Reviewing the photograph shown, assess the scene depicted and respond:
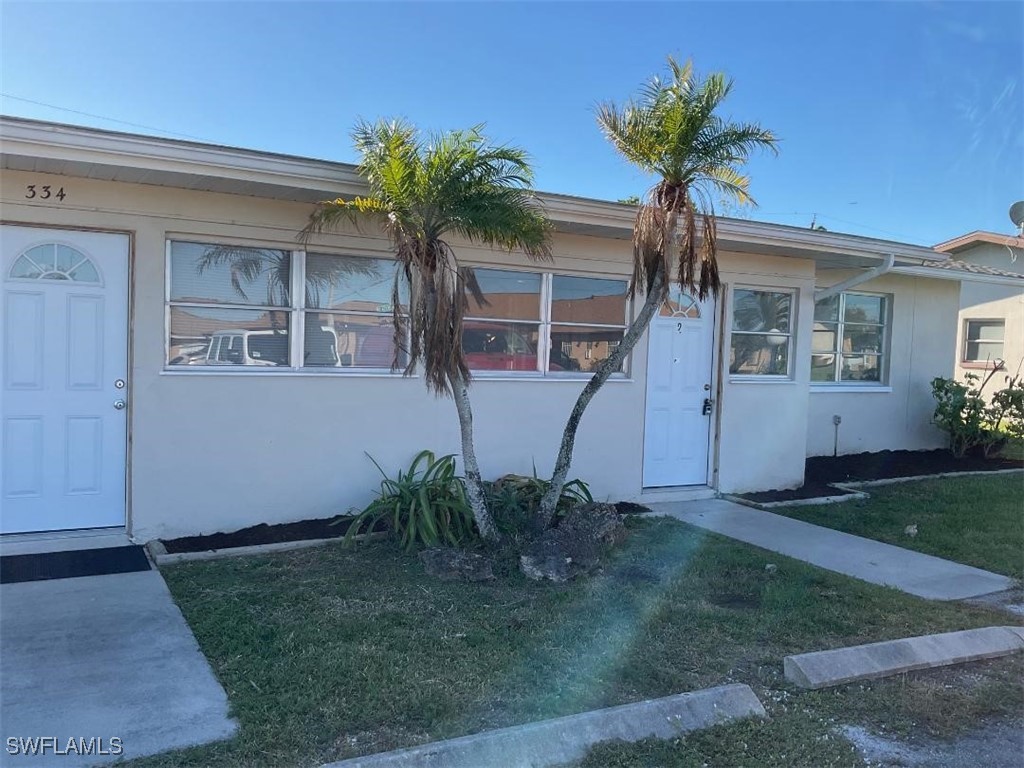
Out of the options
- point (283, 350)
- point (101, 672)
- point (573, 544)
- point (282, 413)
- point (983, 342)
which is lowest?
point (101, 672)

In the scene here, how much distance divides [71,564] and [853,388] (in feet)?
33.6

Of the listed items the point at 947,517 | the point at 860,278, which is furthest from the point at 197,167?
the point at 860,278

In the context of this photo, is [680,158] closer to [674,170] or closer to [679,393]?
[674,170]

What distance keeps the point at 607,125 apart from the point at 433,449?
10.7 ft

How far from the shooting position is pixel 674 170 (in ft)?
19.7

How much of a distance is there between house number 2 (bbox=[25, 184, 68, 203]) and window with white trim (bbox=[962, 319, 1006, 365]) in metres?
18.8

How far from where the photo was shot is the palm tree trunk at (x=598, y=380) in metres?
6.19

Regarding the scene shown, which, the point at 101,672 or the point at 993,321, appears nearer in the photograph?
the point at 101,672

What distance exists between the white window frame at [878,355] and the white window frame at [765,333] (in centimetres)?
200

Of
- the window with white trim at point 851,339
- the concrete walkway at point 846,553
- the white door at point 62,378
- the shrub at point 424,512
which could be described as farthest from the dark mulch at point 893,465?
the white door at point 62,378

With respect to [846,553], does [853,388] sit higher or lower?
higher

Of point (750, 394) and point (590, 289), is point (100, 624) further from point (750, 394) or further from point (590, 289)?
point (750, 394)

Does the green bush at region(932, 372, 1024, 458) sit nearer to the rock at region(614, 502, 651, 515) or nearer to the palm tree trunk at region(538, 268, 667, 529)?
the rock at region(614, 502, 651, 515)

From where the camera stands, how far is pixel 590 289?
825cm
